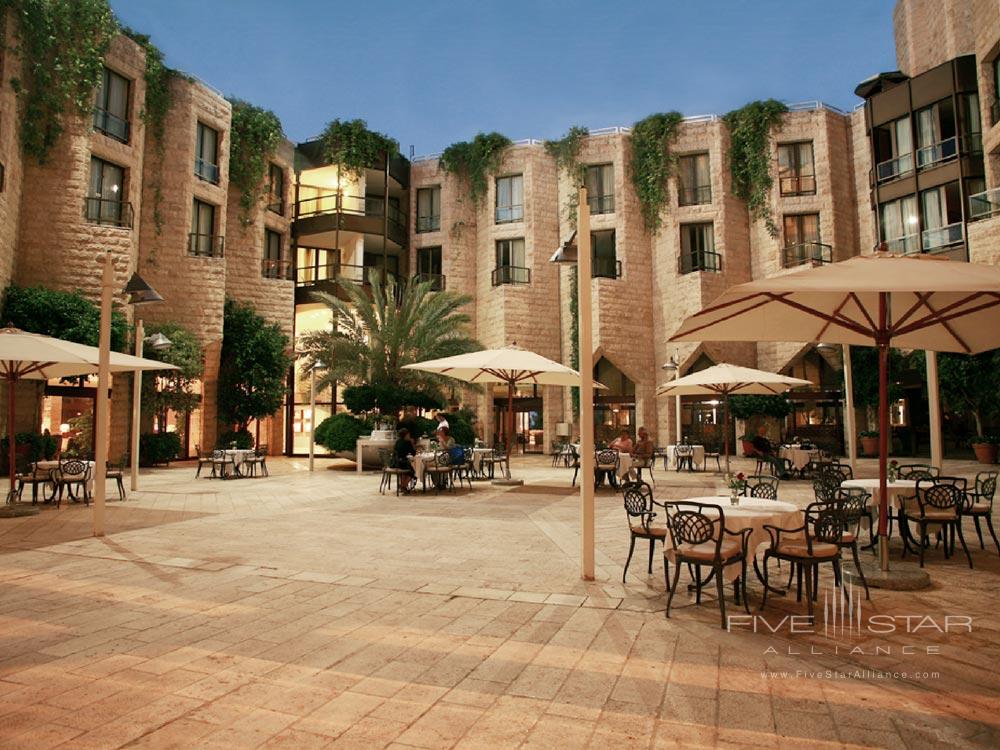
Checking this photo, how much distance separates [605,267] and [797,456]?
42.9 ft

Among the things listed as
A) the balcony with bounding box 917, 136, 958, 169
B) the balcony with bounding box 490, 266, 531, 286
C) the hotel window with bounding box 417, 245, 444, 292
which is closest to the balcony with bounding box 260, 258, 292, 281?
the hotel window with bounding box 417, 245, 444, 292

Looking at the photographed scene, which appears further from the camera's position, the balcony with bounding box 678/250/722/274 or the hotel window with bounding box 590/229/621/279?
the hotel window with bounding box 590/229/621/279

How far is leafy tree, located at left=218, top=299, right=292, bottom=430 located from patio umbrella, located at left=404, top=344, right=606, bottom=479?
1034 cm

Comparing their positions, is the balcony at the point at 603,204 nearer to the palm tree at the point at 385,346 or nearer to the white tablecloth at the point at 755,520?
the palm tree at the point at 385,346

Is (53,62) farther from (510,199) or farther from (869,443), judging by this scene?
(869,443)

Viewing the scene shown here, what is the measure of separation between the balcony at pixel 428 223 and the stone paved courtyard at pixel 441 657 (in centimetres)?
2216

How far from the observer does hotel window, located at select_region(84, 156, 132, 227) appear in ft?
55.2

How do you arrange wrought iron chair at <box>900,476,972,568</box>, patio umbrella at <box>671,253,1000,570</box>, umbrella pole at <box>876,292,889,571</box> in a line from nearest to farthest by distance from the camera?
patio umbrella at <box>671,253,1000,570</box>
umbrella pole at <box>876,292,889,571</box>
wrought iron chair at <box>900,476,972,568</box>

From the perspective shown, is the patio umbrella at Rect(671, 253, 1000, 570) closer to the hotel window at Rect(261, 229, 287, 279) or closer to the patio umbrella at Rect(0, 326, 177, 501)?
the patio umbrella at Rect(0, 326, 177, 501)

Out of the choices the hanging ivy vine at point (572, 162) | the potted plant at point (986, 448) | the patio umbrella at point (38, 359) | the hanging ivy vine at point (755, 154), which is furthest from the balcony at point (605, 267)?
the patio umbrella at point (38, 359)

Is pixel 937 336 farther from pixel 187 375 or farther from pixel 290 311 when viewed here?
pixel 290 311

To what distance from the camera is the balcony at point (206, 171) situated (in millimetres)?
20281

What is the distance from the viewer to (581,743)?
2508 millimetres

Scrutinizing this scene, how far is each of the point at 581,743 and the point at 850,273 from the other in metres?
3.49
